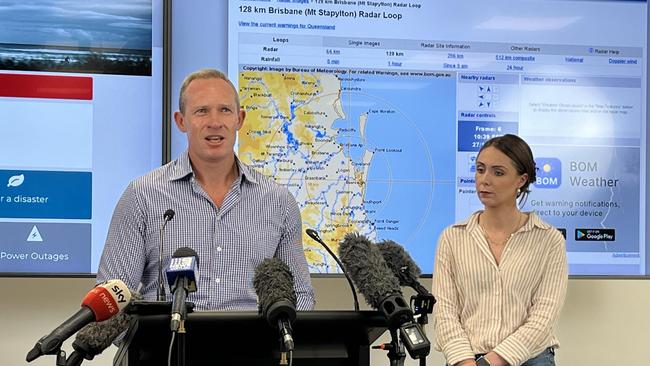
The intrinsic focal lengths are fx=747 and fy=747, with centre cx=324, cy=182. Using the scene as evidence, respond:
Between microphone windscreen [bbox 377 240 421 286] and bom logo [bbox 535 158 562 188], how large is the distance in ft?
6.54

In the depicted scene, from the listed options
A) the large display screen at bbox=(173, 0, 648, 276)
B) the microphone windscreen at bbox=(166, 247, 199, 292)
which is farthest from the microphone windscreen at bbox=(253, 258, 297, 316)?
the large display screen at bbox=(173, 0, 648, 276)

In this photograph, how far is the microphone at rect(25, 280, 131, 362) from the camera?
129 centimetres

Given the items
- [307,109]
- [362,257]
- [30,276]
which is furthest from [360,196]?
[362,257]

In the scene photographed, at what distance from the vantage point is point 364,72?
3422 mm

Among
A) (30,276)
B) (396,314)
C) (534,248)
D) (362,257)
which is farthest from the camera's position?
(30,276)

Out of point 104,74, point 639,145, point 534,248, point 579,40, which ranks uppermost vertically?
point 579,40

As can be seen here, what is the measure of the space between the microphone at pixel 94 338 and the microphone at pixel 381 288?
459 millimetres

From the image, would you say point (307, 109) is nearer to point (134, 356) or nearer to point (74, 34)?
point (74, 34)

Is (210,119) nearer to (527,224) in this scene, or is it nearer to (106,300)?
(106,300)

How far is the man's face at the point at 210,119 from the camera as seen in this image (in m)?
2.19

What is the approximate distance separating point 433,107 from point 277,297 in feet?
7.39

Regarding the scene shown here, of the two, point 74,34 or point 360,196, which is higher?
point 74,34

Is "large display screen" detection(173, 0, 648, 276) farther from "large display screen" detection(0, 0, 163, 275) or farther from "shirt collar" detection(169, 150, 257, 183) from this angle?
"shirt collar" detection(169, 150, 257, 183)

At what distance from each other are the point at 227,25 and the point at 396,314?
224 centimetres
